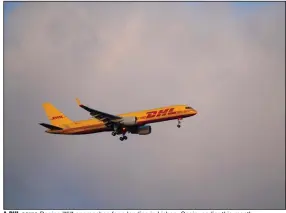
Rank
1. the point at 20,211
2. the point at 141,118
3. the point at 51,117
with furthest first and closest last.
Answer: the point at 51,117
the point at 141,118
the point at 20,211

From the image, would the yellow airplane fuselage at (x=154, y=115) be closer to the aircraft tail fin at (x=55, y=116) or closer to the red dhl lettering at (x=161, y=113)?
the red dhl lettering at (x=161, y=113)

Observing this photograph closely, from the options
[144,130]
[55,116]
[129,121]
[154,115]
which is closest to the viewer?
[154,115]

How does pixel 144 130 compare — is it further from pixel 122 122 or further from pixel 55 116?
pixel 55 116

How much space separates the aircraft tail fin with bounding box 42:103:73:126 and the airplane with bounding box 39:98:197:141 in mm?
301

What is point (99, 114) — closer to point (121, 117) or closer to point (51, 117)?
point (121, 117)

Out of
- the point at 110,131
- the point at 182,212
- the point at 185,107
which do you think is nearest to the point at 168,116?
the point at 185,107

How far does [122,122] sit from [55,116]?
1535 cm

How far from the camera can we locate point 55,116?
122 meters

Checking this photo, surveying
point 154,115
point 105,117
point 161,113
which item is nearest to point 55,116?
point 105,117

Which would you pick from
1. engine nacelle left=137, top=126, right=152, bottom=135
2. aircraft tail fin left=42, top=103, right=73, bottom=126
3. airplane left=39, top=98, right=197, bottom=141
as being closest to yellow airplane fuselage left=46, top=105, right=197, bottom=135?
airplane left=39, top=98, right=197, bottom=141

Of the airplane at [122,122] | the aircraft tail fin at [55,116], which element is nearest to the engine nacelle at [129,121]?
the airplane at [122,122]

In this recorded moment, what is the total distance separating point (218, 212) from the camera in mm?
94125

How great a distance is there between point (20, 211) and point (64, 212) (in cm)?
1003

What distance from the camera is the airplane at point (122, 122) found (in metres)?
110
